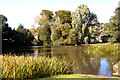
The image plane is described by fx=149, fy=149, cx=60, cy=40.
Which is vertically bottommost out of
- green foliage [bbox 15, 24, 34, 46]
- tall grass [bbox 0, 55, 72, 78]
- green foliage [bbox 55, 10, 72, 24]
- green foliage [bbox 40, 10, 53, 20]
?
tall grass [bbox 0, 55, 72, 78]

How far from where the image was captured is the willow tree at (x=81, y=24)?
4784cm

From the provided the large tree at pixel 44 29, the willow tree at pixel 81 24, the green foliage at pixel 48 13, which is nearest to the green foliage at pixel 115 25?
the willow tree at pixel 81 24

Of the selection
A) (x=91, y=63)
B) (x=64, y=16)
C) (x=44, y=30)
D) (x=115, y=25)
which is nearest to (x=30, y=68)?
(x=91, y=63)

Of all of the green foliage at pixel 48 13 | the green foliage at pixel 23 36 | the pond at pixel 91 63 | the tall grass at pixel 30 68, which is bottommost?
the pond at pixel 91 63

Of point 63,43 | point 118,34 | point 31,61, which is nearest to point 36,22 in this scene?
point 63,43

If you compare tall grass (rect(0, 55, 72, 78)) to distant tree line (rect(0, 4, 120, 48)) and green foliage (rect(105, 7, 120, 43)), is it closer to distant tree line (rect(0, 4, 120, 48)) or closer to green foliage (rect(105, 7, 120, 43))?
green foliage (rect(105, 7, 120, 43))

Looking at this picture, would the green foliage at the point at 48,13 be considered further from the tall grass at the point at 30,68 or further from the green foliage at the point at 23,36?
the tall grass at the point at 30,68

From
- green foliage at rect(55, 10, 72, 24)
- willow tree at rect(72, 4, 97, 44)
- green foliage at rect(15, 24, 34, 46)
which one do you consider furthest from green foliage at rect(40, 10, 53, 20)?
willow tree at rect(72, 4, 97, 44)

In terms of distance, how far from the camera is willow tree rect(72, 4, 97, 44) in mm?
47841

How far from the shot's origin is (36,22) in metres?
56.6

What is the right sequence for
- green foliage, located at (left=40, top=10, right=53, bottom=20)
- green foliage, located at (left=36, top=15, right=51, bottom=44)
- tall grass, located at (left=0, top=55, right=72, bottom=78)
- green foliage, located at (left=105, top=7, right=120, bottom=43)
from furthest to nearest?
green foliage, located at (left=40, top=10, right=53, bottom=20)
green foliage, located at (left=36, top=15, right=51, bottom=44)
green foliage, located at (left=105, top=7, right=120, bottom=43)
tall grass, located at (left=0, top=55, right=72, bottom=78)

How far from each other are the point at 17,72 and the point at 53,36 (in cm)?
4248

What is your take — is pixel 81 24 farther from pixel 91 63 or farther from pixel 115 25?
pixel 91 63

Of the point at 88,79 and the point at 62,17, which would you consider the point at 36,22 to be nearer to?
the point at 62,17
